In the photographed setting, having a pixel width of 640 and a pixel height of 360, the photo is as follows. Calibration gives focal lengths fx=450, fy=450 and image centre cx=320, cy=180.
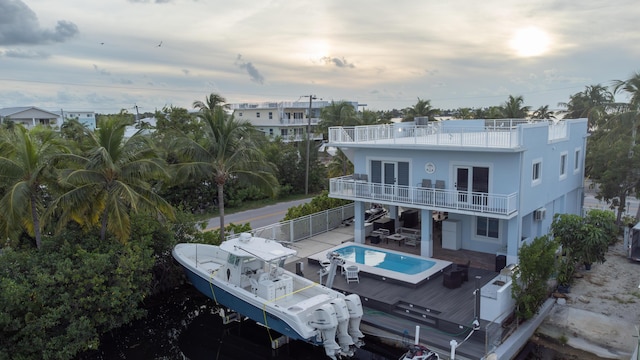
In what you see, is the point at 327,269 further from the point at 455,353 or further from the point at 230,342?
the point at 455,353

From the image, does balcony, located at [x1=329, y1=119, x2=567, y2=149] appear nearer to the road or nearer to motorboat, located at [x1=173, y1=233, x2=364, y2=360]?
motorboat, located at [x1=173, y1=233, x2=364, y2=360]

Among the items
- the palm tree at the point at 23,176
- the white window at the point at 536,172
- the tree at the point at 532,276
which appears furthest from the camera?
the white window at the point at 536,172

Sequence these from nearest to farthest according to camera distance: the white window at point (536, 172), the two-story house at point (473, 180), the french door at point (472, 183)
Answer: the two-story house at point (473, 180)
the french door at point (472, 183)
the white window at point (536, 172)

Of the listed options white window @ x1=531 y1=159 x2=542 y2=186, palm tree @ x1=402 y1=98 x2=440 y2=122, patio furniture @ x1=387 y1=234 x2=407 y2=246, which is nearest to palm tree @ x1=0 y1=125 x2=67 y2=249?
patio furniture @ x1=387 y1=234 x2=407 y2=246

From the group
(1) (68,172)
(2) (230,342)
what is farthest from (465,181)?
(1) (68,172)

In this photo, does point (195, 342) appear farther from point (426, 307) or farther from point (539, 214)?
point (539, 214)

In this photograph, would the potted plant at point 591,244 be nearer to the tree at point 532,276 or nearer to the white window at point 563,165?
the tree at point 532,276

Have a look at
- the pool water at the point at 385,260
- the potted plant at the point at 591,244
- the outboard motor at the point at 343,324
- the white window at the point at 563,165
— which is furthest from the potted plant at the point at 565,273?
the outboard motor at the point at 343,324
